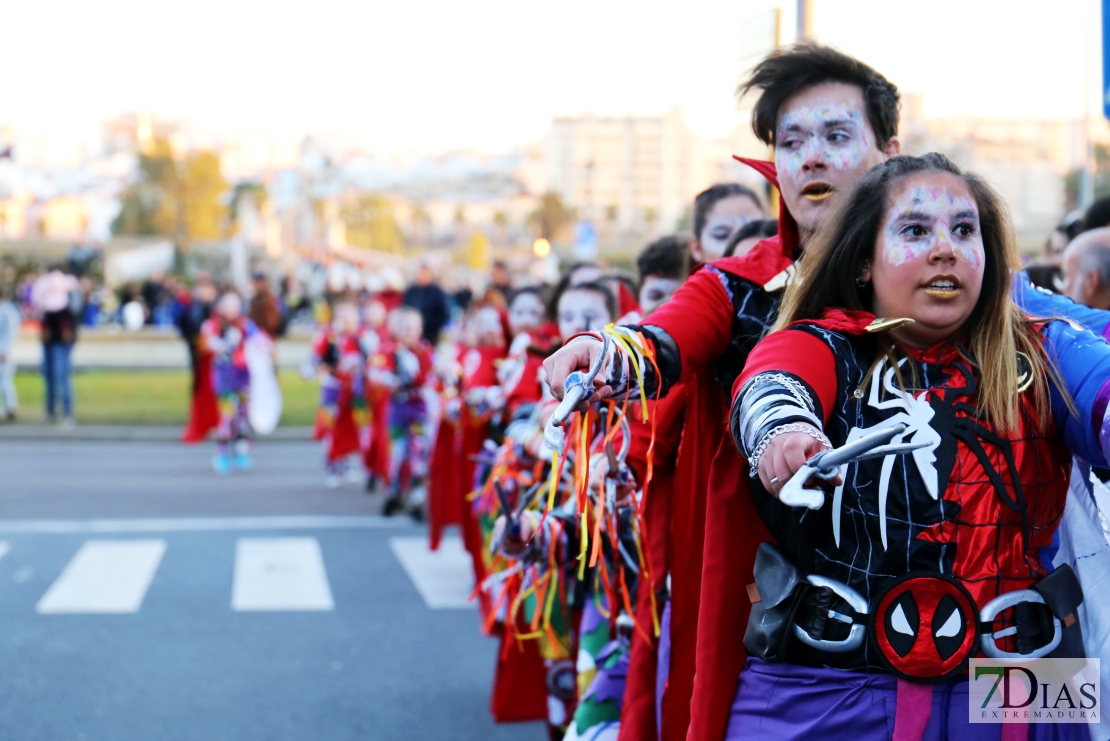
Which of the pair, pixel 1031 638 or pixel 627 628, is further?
pixel 627 628

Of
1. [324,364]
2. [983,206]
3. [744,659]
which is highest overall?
[983,206]

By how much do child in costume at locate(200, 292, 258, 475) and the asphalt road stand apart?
4.85ft

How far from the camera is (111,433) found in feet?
55.5

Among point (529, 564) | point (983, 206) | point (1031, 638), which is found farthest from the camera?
point (529, 564)

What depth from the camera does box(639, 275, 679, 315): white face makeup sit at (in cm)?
454

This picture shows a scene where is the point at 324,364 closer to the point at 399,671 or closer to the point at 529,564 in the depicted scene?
the point at 399,671

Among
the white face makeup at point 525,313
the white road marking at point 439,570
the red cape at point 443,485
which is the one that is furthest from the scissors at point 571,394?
the red cape at point 443,485

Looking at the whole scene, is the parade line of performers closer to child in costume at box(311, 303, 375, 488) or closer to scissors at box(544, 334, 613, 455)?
scissors at box(544, 334, 613, 455)

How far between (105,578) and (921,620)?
714 cm

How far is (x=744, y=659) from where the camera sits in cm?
257

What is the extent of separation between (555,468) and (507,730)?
11.3ft

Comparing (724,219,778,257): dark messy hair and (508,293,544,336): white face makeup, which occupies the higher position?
(724,219,778,257): dark messy hair

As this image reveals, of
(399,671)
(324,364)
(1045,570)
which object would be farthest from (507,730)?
(324,364)

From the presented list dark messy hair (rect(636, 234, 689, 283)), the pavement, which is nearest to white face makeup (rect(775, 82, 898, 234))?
dark messy hair (rect(636, 234, 689, 283))
